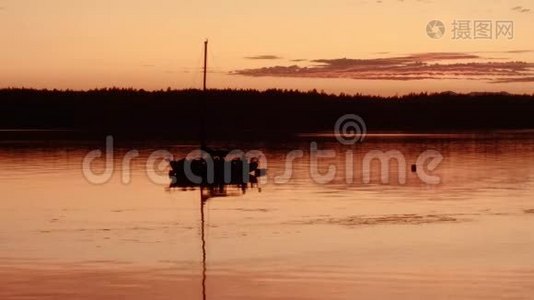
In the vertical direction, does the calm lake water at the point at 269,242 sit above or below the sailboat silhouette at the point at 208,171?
below

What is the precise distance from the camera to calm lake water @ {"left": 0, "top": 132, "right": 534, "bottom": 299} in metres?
22.9

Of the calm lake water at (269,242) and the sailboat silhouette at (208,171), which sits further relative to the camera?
the sailboat silhouette at (208,171)

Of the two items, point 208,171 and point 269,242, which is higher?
point 208,171

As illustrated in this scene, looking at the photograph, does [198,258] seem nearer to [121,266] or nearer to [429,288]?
[121,266]

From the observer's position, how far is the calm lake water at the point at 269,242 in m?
22.9

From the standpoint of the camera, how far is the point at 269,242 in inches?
1241

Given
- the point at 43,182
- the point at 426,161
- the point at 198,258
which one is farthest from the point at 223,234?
the point at 426,161

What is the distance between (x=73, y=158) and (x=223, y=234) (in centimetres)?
6461

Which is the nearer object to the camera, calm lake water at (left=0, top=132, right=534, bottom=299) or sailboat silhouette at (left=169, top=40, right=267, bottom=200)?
calm lake water at (left=0, top=132, right=534, bottom=299)

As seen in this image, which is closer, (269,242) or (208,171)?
(269,242)

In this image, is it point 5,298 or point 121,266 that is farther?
point 121,266

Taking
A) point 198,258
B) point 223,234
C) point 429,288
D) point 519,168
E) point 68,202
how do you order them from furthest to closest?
1. point 519,168
2. point 68,202
3. point 223,234
4. point 198,258
5. point 429,288

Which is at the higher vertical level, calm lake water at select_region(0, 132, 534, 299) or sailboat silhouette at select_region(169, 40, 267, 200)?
sailboat silhouette at select_region(169, 40, 267, 200)

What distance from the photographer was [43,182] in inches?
2403
